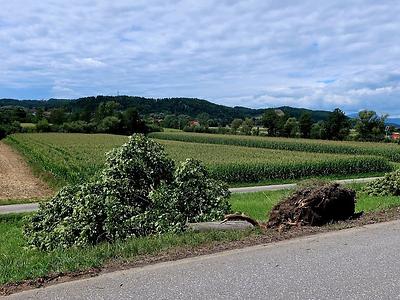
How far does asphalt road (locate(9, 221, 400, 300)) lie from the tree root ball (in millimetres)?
1357

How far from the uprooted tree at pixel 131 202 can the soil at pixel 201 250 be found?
6.23ft

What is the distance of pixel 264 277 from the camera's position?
534 cm

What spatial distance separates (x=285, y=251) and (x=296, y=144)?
55.2 m

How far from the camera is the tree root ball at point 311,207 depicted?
816 cm

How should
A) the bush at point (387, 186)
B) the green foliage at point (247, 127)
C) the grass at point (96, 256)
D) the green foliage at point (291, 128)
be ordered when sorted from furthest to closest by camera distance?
the green foliage at point (247, 127) < the green foliage at point (291, 128) < the bush at point (387, 186) < the grass at point (96, 256)

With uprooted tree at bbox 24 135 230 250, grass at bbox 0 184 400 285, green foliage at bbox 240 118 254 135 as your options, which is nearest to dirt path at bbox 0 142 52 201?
uprooted tree at bbox 24 135 230 250

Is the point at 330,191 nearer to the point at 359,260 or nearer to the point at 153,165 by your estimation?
the point at 359,260

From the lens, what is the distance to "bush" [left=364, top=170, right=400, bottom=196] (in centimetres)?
1703

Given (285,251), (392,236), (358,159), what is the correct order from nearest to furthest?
1. (285,251)
2. (392,236)
3. (358,159)

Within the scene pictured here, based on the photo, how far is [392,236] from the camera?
746 centimetres

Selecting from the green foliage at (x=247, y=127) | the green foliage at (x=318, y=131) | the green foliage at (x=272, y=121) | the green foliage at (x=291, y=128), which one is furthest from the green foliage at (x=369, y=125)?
the green foliage at (x=247, y=127)

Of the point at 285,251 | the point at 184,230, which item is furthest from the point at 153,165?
the point at 285,251

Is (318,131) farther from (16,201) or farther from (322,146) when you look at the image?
(16,201)

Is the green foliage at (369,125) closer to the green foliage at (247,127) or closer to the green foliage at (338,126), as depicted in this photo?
the green foliage at (338,126)
